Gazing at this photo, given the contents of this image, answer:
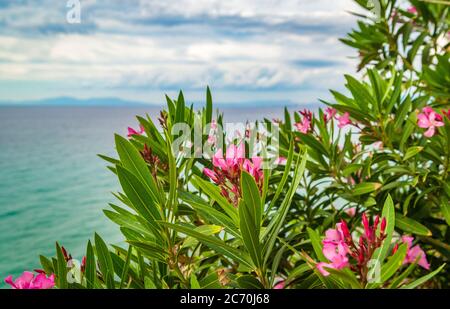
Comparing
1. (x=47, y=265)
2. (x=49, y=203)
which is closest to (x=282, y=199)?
(x=47, y=265)

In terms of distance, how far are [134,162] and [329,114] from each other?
692 mm

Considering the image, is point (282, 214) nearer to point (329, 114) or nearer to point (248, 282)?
point (248, 282)

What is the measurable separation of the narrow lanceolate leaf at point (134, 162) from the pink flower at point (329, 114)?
64cm

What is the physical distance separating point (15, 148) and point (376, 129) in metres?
15.3

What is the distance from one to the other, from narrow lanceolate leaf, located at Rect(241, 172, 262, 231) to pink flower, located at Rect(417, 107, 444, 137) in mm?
667

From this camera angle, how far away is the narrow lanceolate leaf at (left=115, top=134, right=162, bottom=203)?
819mm

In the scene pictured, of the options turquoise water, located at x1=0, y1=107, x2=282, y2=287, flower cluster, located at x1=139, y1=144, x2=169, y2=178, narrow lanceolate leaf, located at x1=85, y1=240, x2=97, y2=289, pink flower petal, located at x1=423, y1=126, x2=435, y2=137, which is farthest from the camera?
turquoise water, located at x1=0, y1=107, x2=282, y2=287

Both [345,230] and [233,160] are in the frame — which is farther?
[233,160]

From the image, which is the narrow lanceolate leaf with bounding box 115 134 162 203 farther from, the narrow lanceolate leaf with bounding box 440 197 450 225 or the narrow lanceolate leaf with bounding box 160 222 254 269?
the narrow lanceolate leaf with bounding box 440 197 450 225

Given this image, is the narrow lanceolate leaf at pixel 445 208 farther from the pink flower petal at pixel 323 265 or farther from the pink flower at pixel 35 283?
the pink flower at pixel 35 283

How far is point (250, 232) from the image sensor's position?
2.43ft

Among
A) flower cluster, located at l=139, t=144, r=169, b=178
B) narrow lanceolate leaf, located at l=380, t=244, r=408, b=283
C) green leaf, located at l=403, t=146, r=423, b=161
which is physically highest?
flower cluster, located at l=139, t=144, r=169, b=178

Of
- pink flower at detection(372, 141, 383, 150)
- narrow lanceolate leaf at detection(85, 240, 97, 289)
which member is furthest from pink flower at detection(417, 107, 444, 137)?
narrow lanceolate leaf at detection(85, 240, 97, 289)
